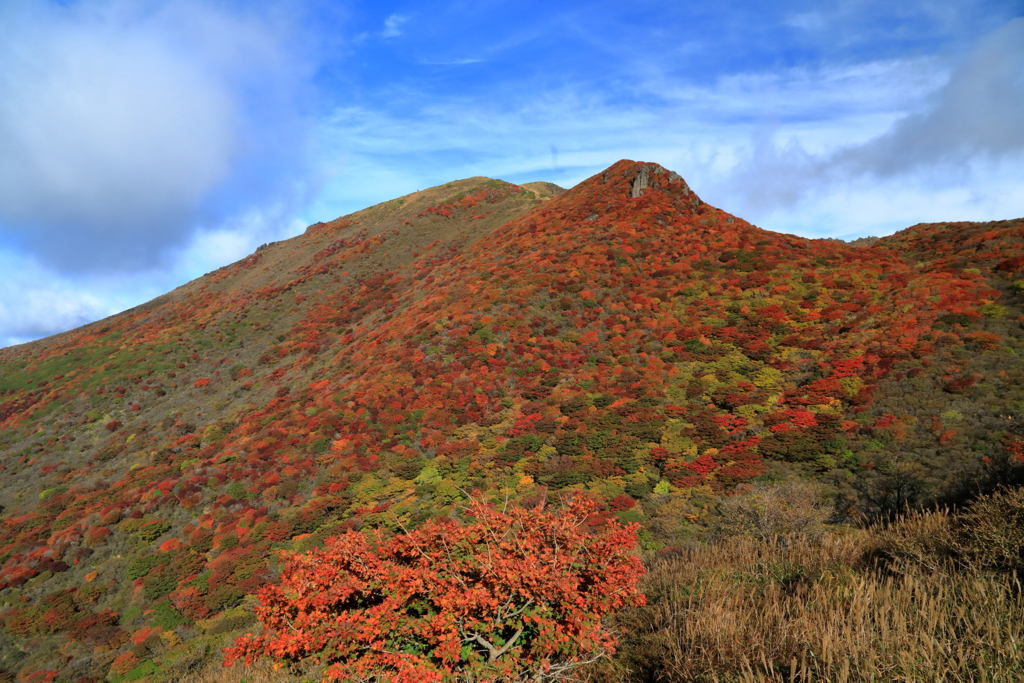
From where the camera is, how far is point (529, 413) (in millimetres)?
21984

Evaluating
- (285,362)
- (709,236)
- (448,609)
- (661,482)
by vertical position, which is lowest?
(661,482)

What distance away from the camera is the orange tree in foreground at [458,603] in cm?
695

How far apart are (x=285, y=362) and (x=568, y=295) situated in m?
24.2

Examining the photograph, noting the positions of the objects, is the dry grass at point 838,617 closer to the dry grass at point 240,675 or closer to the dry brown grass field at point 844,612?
the dry brown grass field at point 844,612

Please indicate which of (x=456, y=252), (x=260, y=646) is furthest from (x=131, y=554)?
(x=456, y=252)

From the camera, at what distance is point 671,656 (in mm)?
6719

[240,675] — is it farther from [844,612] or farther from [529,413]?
[529,413]

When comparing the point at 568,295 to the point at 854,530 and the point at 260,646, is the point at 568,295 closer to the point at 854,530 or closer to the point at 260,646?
the point at 854,530

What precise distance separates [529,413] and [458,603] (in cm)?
1512

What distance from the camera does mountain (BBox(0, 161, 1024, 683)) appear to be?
50.2 ft

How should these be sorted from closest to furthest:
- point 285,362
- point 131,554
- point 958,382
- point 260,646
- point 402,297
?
point 260,646 → point 958,382 → point 131,554 → point 285,362 → point 402,297

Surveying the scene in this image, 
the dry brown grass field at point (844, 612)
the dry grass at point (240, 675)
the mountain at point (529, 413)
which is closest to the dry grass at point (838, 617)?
the dry brown grass field at point (844, 612)

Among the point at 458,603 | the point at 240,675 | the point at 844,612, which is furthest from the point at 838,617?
the point at 240,675

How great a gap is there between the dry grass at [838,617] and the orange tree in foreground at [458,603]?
1.04 m
